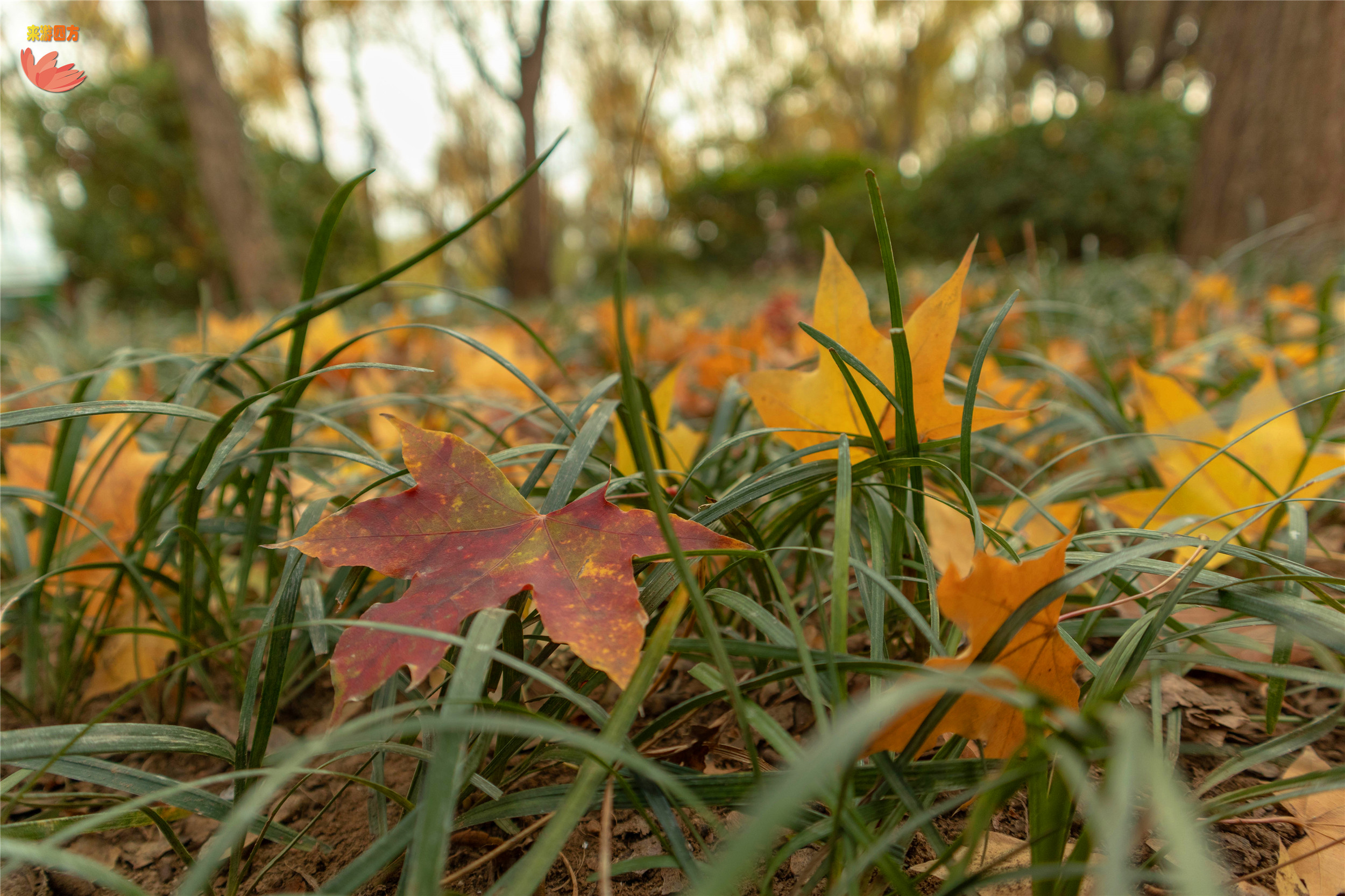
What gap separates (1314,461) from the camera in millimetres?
729

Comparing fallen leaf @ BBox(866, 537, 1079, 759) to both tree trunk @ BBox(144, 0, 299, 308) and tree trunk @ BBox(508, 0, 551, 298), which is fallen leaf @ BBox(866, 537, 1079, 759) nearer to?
tree trunk @ BBox(144, 0, 299, 308)

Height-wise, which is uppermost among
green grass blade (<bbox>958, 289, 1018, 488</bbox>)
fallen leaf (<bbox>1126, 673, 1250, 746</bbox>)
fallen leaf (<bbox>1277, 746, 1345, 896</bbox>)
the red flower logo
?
the red flower logo

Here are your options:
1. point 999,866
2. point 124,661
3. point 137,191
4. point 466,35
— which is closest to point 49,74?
point 124,661

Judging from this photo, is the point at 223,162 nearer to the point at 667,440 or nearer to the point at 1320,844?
the point at 667,440

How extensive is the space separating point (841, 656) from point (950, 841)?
0.70 feet

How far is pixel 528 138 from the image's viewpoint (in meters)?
10.0

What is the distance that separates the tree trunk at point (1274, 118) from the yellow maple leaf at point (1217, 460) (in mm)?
2739

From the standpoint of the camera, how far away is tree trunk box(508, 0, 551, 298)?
9.98 meters

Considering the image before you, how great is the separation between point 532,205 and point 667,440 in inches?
428

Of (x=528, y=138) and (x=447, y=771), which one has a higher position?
(x=528, y=138)

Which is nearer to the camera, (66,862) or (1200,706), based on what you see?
(66,862)

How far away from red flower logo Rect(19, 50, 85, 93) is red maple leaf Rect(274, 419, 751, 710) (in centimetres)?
74

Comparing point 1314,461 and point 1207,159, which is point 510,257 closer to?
point 1207,159

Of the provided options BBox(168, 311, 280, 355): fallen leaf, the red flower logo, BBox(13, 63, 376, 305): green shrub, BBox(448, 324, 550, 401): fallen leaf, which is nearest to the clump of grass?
the red flower logo
